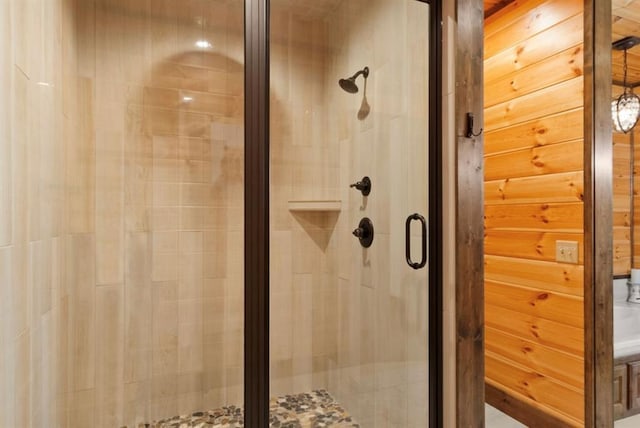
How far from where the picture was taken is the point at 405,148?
1.56m

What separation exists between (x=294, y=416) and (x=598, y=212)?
5.83ft

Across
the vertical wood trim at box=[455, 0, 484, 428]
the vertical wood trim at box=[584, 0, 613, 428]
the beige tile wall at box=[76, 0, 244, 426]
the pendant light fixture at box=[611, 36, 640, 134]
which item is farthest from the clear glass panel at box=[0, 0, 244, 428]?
the pendant light fixture at box=[611, 36, 640, 134]

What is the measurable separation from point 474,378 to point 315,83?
4.41ft

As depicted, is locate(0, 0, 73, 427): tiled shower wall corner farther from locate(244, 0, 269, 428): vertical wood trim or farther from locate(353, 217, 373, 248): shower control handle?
locate(353, 217, 373, 248): shower control handle

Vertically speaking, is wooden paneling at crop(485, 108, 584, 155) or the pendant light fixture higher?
the pendant light fixture

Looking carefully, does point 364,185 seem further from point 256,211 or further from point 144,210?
point 144,210

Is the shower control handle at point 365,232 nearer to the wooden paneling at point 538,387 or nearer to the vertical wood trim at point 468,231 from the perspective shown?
the vertical wood trim at point 468,231

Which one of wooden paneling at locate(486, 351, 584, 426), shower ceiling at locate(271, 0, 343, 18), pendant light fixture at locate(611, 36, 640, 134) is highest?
shower ceiling at locate(271, 0, 343, 18)

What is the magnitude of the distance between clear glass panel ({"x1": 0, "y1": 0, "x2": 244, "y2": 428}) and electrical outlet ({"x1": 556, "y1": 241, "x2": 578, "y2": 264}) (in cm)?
180

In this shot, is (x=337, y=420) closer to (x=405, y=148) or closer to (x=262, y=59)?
(x=405, y=148)

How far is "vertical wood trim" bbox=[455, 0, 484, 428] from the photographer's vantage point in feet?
4.61

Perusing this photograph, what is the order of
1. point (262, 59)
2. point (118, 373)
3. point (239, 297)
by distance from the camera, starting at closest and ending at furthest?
point (262, 59)
point (239, 297)
point (118, 373)

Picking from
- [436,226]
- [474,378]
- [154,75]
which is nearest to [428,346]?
[474,378]

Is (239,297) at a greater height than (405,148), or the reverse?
(405,148)
